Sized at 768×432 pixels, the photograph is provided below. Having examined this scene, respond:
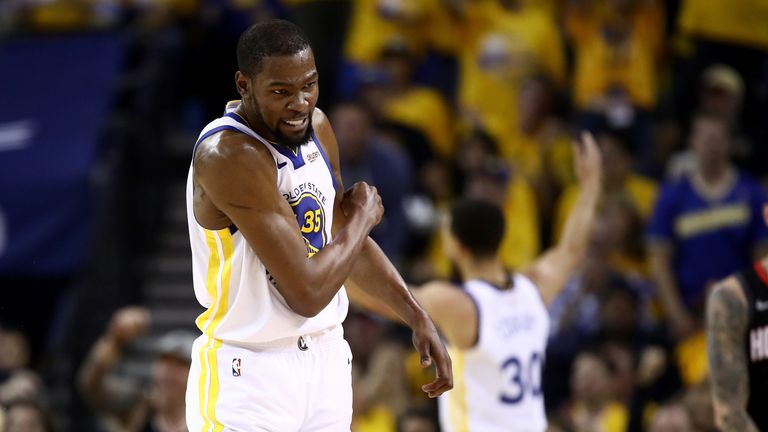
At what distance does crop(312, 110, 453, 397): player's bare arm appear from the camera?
15.3 feet

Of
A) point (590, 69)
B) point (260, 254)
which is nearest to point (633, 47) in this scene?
point (590, 69)

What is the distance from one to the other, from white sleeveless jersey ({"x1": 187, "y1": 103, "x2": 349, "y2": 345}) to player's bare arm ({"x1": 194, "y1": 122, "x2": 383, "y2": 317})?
0.08 metres

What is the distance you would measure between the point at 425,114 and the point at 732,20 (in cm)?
283

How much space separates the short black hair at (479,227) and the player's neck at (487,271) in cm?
4

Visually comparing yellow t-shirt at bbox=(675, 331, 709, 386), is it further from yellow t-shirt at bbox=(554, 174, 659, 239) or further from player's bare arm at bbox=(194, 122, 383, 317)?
player's bare arm at bbox=(194, 122, 383, 317)

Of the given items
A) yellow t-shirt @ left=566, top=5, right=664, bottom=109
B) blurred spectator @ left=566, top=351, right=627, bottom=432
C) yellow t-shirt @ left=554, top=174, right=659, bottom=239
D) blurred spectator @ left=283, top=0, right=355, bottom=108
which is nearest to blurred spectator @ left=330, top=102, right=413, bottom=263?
yellow t-shirt @ left=554, top=174, right=659, bottom=239

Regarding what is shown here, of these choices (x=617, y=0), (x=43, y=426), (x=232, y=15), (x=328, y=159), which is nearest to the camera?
(x=328, y=159)

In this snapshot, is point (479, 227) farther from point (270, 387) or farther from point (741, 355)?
point (270, 387)

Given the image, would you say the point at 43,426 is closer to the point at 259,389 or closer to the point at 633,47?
the point at 259,389

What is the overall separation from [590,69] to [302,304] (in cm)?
749

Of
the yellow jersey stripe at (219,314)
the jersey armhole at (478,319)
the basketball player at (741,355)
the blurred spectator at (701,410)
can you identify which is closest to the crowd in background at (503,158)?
the blurred spectator at (701,410)

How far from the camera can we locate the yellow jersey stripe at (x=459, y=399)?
6477 mm

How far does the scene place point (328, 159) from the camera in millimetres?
4996

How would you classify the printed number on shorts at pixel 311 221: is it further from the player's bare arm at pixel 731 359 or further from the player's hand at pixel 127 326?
the player's hand at pixel 127 326
